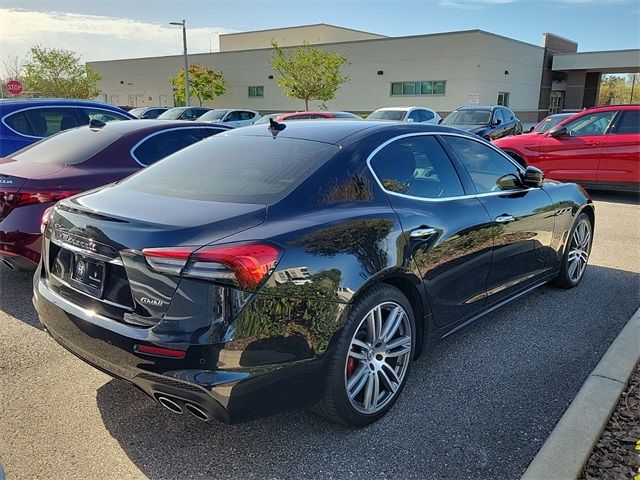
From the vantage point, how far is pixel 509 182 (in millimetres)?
4164

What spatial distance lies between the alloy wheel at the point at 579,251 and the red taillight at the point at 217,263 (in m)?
3.74

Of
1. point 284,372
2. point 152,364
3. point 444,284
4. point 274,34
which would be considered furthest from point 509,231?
point 274,34

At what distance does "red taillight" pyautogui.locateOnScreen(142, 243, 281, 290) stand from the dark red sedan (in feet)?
8.37

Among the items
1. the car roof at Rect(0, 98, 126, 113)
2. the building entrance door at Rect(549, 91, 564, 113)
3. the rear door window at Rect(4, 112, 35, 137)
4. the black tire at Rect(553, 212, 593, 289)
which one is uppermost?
Result: the building entrance door at Rect(549, 91, 564, 113)

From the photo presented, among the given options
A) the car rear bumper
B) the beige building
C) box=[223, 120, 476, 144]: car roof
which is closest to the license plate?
the car rear bumper

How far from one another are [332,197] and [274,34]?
6047cm

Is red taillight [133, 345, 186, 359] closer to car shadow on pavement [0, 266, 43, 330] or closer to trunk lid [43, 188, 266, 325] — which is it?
trunk lid [43, 188, 266, 325]

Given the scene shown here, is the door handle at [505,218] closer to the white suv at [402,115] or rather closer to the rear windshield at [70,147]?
the rear windshield at [70,147]

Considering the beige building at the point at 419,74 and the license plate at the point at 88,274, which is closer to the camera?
the license plate at the point at 88,274

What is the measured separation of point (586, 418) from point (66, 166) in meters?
4.55

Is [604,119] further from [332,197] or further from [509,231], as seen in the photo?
[332,197]

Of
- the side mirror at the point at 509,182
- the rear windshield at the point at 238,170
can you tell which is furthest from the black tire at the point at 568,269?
the rear windshield at the point at 238,170

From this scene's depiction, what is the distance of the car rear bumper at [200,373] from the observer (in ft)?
7.35

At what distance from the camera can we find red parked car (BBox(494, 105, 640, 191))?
9.73m
